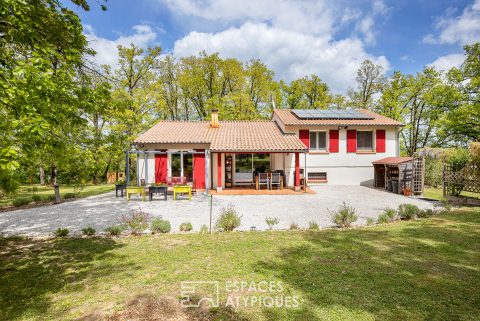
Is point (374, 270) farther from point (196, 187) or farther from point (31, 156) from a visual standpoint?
point (196, 187)

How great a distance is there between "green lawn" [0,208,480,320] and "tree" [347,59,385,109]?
28.9 meters

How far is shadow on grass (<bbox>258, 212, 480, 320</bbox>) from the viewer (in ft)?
11.2

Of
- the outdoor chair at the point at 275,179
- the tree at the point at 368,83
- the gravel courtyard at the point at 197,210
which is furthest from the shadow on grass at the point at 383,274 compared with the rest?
the tree at the point at 368,83

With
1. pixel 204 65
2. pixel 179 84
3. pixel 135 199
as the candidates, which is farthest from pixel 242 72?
pixel 135 199

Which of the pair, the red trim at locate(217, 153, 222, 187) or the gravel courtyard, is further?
the red trim at locate(217, 153, 222, 187)

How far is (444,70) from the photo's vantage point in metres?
26.9

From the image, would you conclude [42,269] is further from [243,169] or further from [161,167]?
[243,169]

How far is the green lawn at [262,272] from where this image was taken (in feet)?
11.4

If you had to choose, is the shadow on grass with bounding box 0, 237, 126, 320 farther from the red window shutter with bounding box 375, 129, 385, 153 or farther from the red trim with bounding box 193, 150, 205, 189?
the red window shutter with bounding box 375, 129, 385, 153

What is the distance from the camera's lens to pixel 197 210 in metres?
10.6

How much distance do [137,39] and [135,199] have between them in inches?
636

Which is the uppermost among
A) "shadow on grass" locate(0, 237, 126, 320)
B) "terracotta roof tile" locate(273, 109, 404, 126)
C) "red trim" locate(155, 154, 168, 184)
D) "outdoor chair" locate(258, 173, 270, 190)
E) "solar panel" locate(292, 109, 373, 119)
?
"solar panel" locate(292, 109, 373, 119)

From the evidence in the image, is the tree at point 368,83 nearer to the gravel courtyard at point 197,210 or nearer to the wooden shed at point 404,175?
the wooden shed at point 404,175

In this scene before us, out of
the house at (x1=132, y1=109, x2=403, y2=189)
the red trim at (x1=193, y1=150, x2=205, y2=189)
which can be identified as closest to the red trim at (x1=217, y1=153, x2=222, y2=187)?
the house at (x1=132, y1=109, x2=403, y2=189)
